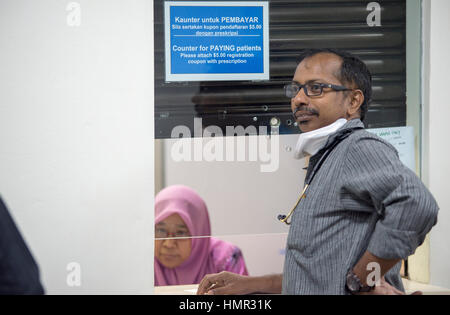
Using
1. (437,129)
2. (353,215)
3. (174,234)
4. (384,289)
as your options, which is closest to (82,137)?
(174,234)

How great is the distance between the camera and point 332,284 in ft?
6.41

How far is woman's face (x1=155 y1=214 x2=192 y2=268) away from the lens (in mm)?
2865

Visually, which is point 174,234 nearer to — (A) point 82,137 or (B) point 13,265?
(A) point 82,137

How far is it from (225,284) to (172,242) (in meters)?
0.40

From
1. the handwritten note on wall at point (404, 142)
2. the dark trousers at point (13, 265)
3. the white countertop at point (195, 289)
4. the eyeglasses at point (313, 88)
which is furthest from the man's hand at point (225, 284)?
the dark trousers at point (13, 265)

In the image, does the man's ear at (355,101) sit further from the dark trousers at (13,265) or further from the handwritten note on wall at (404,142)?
the dark trousers at (13,265)

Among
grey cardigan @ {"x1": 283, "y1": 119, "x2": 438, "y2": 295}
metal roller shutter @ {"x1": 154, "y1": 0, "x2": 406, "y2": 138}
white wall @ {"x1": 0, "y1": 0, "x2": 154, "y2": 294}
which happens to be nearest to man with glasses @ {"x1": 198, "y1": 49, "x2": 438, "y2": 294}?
grey cardigan @ {"x1": 283, "y1": 119, "x2": 438, "y2": 295}

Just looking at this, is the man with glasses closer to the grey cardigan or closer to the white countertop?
the grey cardigan

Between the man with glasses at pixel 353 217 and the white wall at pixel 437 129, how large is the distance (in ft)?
3.56

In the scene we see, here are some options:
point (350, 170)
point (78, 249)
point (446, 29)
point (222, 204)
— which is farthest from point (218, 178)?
point (446, 29)

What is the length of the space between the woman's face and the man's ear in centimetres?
108

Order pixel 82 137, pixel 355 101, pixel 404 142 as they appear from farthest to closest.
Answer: pixel 404 142 < pixel 82 137 < pixel 355 101

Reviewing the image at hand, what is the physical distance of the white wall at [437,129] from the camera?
10.1ft

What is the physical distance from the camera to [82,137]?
281 centimetres
